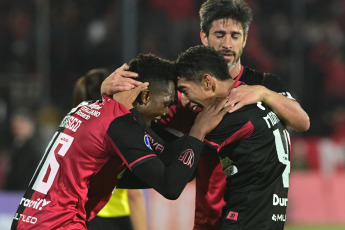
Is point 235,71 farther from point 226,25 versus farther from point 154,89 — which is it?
point 154,89

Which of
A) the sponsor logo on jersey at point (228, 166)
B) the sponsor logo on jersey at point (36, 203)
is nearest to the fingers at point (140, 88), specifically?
the sponsor logo on jersey at point (228, 166)

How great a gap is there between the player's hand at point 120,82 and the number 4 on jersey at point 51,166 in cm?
48

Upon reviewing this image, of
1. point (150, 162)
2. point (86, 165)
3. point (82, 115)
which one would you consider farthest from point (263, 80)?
point (86, 165)

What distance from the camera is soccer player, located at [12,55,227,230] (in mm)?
3783

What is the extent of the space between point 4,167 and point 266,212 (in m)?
7.79

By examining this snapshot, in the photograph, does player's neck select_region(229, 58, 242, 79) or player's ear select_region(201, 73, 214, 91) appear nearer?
player's ear select_region(201, 73, 214, 91)

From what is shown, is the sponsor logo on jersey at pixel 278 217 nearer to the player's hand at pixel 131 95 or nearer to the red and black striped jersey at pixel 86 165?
the red and black striped jersey at pixel 86 165

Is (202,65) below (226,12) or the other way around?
below

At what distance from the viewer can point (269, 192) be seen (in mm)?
4180

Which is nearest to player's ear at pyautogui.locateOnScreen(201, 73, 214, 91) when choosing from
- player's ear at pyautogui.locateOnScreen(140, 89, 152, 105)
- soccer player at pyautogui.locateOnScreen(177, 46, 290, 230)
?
soccer player at pyautogui.locateOnScreen(177, 46, 290, 230)

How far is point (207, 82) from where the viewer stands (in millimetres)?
4121

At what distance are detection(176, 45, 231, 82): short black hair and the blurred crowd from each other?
5820 millimetres

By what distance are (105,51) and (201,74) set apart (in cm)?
719

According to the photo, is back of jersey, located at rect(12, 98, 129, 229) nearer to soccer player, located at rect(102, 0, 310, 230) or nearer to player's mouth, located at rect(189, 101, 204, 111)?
soccer player, located at rect(102, 0, 310, 230)
